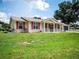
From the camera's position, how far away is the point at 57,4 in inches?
161

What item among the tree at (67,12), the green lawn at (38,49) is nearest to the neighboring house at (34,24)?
the green lawn at (38,49)

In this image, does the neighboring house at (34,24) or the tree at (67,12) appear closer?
the tree at (67,12)

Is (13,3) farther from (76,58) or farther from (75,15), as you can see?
(76,58)

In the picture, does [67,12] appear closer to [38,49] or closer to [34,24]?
[38,49]

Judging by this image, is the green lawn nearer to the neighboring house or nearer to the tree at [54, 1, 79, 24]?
the tree at [54, 1, 79, 24]

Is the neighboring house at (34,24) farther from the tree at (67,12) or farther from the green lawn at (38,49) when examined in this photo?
the tree at (67,12)

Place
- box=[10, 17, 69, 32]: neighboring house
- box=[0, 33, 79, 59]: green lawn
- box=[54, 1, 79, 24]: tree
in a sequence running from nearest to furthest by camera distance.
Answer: box=[0, 33, 79, 59]: green lawn → box=[54, 1, 79, 24]: tree → box=[10, 17, 69, 32]: neighboring house

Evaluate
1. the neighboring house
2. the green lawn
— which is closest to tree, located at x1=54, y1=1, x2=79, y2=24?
the green lawn

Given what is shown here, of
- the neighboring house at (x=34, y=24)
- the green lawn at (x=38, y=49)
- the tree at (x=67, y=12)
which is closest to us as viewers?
the green lawn at (x=38, y=49)

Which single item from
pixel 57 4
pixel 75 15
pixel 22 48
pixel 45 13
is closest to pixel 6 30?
pixel 22 48

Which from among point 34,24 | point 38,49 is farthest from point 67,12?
point 34,24

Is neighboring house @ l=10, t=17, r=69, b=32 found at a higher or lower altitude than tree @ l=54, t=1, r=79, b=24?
lower

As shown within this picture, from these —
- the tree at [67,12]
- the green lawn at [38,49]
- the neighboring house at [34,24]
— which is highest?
the tree at [67,12]

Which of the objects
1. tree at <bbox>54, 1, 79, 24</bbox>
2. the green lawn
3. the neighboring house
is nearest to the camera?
the green lawn
